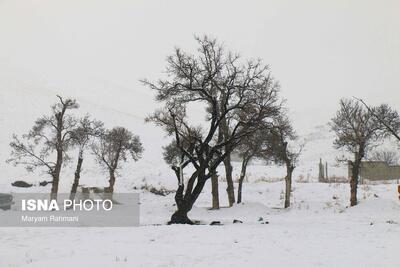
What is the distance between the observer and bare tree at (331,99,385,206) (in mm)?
27234

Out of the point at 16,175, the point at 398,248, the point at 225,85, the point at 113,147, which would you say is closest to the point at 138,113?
the point at 16,175

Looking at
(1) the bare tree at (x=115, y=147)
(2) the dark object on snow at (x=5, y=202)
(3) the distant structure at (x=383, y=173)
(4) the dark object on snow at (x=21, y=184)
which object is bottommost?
(2) the dark object on snow at (x=5, y=202)

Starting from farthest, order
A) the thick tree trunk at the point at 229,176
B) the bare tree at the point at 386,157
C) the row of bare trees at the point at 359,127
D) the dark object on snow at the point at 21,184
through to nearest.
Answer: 1. the bare tree at the point at 386,157
2. the dark object on snow at the point at 21,184
3. the thick tree trunk at the point at 229,176
4. the row of bare trees at the point at 359,127

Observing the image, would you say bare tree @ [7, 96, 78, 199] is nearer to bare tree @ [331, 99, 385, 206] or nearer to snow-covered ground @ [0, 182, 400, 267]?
snow-covered ground @ [0, 182, 400, 267]

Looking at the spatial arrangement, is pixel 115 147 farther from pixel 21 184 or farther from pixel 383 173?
pixel 383 173

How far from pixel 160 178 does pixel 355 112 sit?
23703mm

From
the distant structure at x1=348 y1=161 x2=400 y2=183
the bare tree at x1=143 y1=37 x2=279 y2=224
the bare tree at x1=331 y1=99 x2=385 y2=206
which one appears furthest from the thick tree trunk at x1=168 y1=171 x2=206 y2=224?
the distant structure at x1=348 y1=161 x2=400 y2=183

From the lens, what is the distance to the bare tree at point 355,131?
27.2m

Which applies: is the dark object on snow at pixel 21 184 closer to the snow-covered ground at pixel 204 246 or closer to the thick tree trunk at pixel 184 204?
the thick tree trunk at pixel 184 204

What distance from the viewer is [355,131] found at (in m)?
27.7

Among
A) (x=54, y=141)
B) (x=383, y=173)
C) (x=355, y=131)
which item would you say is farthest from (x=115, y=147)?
(x=383, y=173)

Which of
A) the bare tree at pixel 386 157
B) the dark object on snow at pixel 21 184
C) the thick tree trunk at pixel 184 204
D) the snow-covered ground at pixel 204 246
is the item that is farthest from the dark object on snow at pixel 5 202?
the bare tree at pixel 386 157

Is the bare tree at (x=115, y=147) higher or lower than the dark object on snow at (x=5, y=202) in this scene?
higher

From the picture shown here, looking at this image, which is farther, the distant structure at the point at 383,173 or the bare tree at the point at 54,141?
the distant structure at the point at 383,173
